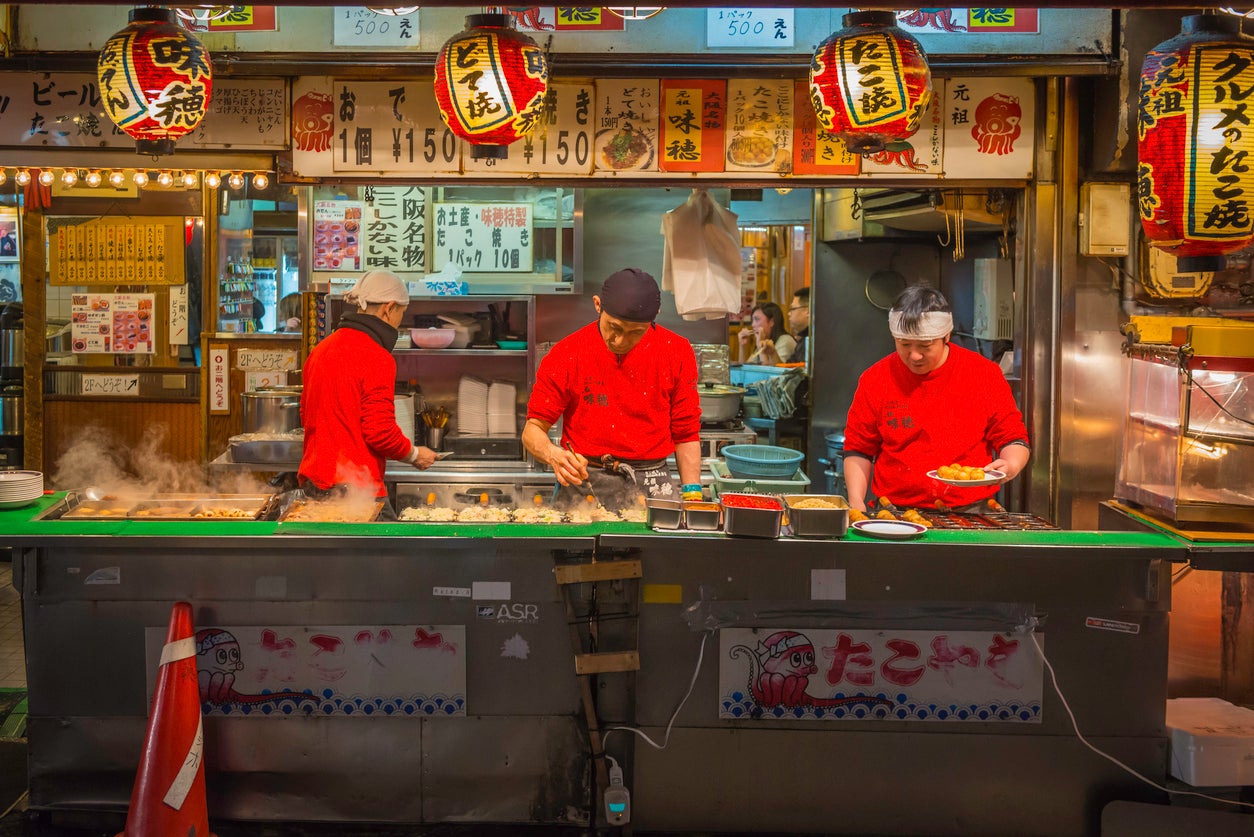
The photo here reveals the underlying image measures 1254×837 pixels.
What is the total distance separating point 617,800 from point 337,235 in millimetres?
6062

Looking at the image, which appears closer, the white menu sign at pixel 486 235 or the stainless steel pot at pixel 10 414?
the white menu sign at pixel 486 235

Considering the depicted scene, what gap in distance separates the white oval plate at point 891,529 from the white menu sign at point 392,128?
11.5ft

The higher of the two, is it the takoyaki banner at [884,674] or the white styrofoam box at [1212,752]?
the takoyaki banner at [884,674]

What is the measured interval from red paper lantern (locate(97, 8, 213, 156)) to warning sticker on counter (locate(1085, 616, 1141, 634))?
4.81m

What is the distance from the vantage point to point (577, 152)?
6.34 meters

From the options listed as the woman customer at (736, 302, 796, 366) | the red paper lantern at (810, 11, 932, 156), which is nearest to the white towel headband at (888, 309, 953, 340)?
the red paper lantern at (810, 11, 932, 156)

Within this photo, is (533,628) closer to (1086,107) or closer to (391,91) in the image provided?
(391,91)

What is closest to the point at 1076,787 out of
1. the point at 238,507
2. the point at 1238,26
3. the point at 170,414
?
the point at 1238,26

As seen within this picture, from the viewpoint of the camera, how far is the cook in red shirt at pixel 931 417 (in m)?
5.35

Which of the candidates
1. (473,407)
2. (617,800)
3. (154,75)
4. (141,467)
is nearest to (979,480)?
(617,800)

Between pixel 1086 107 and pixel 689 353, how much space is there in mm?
2890

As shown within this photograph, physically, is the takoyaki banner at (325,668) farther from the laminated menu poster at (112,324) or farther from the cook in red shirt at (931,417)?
the laminated menu poster at (112,324)

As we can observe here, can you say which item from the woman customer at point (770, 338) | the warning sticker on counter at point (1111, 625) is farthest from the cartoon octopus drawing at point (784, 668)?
the woman customer at point (770, 338)

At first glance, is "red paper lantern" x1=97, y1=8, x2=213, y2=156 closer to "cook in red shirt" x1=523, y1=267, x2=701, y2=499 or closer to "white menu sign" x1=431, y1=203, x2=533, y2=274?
"cook in red shirt" x1=523, y1=267, x2=701, y2=499
